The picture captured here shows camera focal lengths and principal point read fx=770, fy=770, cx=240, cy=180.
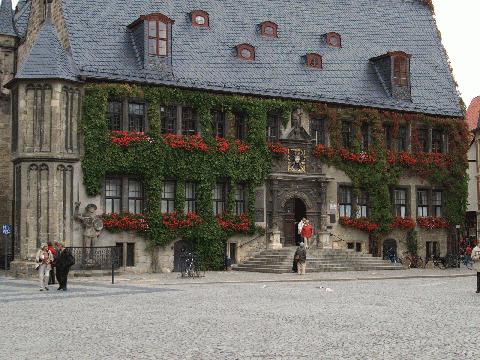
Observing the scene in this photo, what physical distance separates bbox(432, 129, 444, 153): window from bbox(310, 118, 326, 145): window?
7.21m

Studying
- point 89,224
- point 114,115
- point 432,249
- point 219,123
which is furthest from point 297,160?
point 89,224

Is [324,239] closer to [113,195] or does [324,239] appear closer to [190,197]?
[190,197]

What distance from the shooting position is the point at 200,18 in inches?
1516

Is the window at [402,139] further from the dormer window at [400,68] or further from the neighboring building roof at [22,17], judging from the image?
the neighboring building roof at [22,17]

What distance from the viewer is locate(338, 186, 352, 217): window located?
38.9m

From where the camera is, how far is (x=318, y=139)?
126 ft

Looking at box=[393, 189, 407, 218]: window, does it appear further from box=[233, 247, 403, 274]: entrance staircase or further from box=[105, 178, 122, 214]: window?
box=[105, 178, 122, 214]: window

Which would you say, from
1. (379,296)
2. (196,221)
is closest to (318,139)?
(196,221)

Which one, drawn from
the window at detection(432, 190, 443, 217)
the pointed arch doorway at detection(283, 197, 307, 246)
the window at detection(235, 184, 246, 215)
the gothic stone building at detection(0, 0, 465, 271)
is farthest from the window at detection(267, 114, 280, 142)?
the window at detection(432, 190, 443, 217)

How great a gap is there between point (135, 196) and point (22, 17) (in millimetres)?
15986

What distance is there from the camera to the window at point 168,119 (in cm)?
3447

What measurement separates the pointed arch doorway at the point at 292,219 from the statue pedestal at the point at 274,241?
1.02 metres

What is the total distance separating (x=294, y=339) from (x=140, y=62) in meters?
24.2

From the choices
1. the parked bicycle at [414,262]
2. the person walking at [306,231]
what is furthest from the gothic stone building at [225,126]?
the person walking at [306,231]
